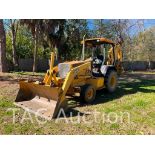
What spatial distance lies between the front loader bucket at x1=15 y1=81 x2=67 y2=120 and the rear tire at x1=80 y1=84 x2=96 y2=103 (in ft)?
4.77

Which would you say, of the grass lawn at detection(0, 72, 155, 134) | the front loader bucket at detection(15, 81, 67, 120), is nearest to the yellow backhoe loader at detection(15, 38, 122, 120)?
the front loader bucket at detection(15, 81, 67, 120)

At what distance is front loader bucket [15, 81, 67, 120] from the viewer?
8375mm

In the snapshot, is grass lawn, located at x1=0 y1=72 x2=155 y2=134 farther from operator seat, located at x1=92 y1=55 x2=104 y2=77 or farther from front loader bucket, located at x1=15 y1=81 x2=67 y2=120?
operator seat, located at x1=92 y1=55 x2=104 y2=77

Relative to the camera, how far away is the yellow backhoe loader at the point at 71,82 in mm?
8703

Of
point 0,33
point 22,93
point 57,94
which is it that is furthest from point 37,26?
point 57,94

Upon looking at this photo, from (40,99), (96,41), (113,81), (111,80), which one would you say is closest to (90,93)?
(40,99)

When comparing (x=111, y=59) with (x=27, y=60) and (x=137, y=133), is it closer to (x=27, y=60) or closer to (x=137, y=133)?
(x=137, y=133)

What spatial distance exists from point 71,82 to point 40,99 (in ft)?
3.89

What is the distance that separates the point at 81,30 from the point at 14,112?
2546cm

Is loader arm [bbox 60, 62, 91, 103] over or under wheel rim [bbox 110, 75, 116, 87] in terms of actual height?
over

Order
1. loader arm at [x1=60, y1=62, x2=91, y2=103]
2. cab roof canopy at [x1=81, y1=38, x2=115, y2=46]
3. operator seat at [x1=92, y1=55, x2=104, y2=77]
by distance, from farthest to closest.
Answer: cab roof canopy at [x1=81, y1=38, x2=115, y2=46], operator seat at [x1=92, y1=55, x2=104, y2=77], loader arm at [x1=60, y1=62, x2=91, y2=103]

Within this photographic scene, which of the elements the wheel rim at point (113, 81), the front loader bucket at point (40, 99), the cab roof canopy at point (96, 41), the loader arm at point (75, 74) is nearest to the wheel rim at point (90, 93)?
the loader arm at point (75, 74)

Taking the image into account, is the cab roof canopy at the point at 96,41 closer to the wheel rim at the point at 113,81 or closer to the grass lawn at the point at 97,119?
the wheel rim at the point at 113,81

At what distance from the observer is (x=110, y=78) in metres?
12.0
